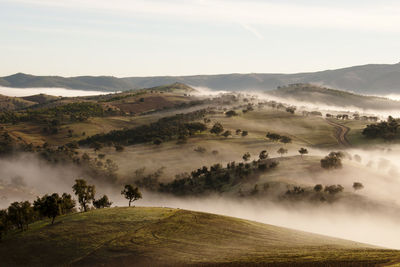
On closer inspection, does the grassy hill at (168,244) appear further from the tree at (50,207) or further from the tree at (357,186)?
the tree at (357,186)

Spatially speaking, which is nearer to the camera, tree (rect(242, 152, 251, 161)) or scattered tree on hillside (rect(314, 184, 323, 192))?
scattered tree on hillside (rect(314, 184, 323, 192))

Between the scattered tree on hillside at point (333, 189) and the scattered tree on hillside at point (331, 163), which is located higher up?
the scattered tree on hillside at point (331, 163)

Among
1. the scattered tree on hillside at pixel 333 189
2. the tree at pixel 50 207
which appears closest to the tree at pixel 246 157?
the scattered tree on hillside at pixel 333 189

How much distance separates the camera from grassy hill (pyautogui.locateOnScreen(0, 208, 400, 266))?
191 ft

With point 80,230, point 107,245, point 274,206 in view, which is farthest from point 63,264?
point 274,206

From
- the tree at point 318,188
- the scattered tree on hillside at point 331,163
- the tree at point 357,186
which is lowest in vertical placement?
the tree at point 318,188

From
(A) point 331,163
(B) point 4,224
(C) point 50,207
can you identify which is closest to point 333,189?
(A) point 331,163

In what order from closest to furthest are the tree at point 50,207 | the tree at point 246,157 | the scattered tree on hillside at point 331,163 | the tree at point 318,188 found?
the tree at point 50,207
the tree at point 318,188
the scattered tree on hillside at point 331,163
the tree at point 246,157

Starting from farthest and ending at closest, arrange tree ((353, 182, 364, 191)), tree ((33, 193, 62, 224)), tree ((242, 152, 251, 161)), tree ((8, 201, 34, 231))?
tree ((242, 152, 251, 161)), tree ((353, 182, 364, 191)), tree ((33, 193, 62, 224)), tree ((8, 201, 34, 231))

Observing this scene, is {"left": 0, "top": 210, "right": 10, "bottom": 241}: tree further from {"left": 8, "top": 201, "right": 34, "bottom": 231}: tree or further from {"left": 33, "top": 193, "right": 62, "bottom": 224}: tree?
{"left": 33, "top": 193, "right": 62, "bottom": 224}: tree

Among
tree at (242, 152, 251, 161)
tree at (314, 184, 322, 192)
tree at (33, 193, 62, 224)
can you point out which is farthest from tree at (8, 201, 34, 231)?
tree at (242, 152, 251, 161)

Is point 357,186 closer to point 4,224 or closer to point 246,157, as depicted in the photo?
point 246,157

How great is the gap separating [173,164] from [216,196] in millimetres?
49225

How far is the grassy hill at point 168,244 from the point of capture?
191ft
